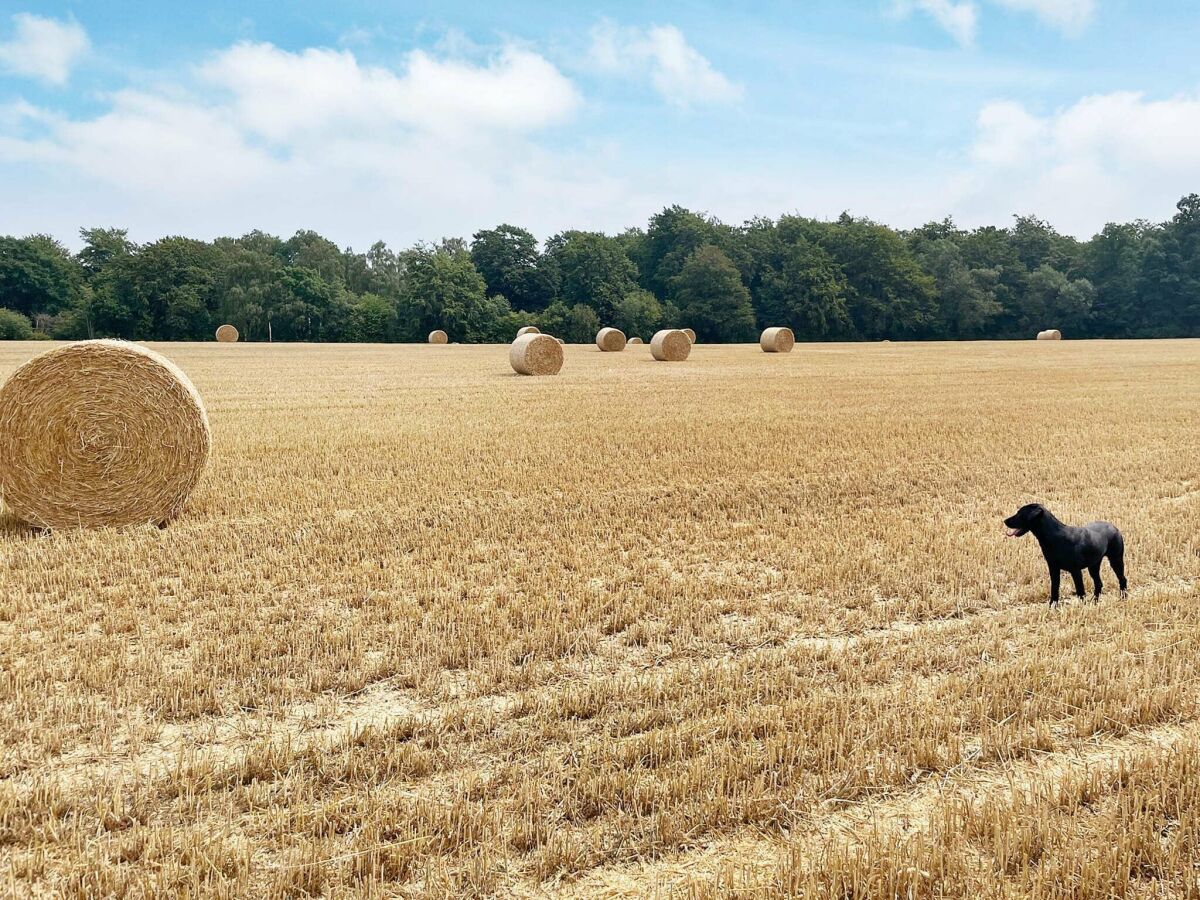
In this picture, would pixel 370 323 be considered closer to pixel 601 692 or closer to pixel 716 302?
pixel 716 302

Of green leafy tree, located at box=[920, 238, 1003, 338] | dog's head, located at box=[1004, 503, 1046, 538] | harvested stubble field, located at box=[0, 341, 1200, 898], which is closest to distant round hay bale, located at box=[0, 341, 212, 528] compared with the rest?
harvested stubble field, located at box=[0, 341, 1200, 898]

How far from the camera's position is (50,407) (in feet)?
26.6

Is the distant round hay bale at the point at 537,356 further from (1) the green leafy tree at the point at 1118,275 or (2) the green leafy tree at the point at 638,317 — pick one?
(1) the green leafy tree at the point at 1118,275

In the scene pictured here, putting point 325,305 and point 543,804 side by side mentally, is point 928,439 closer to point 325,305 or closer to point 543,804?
point 543,804

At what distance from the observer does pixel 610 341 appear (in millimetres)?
45969

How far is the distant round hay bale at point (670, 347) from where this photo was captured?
3669 centimetres

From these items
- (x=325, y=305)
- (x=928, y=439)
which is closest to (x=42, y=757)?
(x=928, y=439)

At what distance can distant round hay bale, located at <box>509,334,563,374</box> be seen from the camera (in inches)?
1091

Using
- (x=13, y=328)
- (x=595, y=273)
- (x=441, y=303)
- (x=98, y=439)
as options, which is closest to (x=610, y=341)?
(x=441, y=303)

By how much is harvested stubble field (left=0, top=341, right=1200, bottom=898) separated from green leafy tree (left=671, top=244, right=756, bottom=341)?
208 ft

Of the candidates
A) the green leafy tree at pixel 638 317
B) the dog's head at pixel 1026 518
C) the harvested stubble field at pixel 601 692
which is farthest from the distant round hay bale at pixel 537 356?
the green leafy tree at pixel 638 317

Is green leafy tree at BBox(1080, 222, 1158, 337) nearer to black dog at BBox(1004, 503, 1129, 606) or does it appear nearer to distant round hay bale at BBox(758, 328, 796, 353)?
distant round hay bale at BBox(758, 328, 796, 353)

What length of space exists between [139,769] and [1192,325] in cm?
9045

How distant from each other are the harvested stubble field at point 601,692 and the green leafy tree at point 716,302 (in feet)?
208
